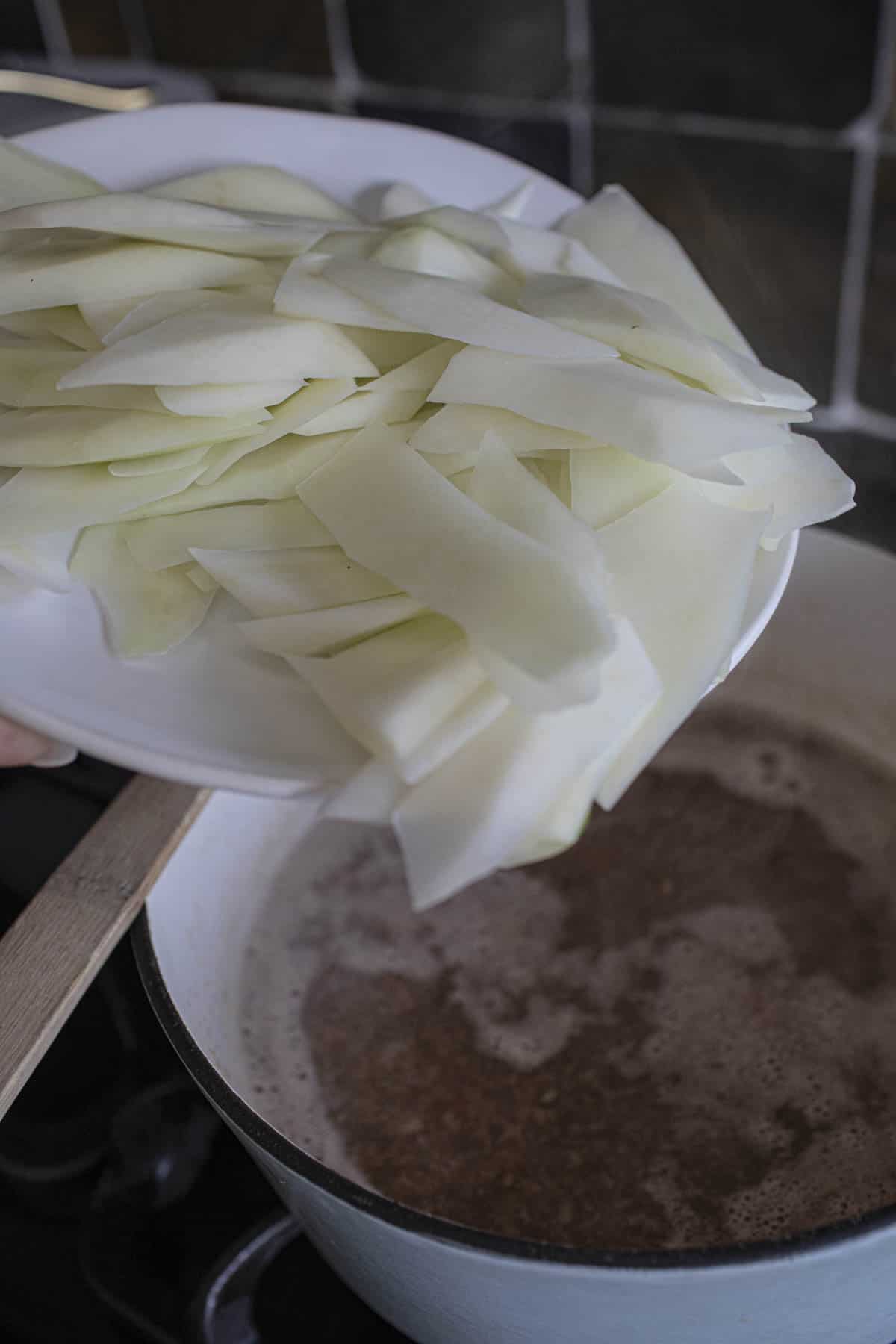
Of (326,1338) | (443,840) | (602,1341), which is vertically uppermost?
(443,840)

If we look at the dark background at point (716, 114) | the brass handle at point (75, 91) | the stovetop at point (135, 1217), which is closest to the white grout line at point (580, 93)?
the dark background at point (716, 114)

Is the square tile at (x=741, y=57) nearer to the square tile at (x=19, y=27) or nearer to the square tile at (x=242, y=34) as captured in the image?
the square tile at (x=242, y=34)

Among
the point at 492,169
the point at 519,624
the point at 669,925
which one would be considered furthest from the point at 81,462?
the point at 669,925

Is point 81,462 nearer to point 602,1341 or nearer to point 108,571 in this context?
point 108,571

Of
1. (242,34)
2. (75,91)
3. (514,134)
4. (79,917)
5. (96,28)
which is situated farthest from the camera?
(96,28)

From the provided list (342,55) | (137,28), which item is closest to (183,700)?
(342,55)

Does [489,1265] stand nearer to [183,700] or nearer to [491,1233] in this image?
[491,1233]
